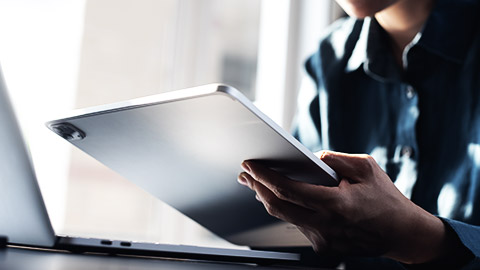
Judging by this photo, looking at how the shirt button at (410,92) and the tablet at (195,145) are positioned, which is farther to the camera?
the shirt button at (410,92)

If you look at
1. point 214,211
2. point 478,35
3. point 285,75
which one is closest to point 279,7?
point 285,75

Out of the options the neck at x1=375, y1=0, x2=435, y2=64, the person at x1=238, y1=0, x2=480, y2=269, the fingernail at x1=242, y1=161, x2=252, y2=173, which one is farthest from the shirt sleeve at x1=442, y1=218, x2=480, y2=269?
the neck at x1=375, y1=0, x2=435, y2=64

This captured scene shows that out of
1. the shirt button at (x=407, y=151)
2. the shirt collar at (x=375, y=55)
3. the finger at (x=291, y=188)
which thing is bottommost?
the finger at (x=291, y=188)

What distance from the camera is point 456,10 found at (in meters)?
1.05

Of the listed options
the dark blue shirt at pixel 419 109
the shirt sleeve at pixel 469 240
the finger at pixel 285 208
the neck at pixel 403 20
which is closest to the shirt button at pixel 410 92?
the dark blue shirt at pixel 419 109

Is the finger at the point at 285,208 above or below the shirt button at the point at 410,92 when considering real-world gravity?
below

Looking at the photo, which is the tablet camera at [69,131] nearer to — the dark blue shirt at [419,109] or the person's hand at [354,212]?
the person's hand at [354,212]

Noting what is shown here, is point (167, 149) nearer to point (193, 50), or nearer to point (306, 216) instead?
point (306, 216)

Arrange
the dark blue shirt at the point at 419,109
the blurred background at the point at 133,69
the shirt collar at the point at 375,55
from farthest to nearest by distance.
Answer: the blurred background at the point at 133,69 → the shirt collar at the point at 375,55 → the dark blue shirt at the point at 419,109

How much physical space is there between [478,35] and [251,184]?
65 centimetres

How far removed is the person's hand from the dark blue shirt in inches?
10.4

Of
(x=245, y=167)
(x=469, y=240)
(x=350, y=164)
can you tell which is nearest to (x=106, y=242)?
(x=245, y=167)

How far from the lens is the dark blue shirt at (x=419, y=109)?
3.12 ft

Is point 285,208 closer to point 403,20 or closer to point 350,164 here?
point 350,164
